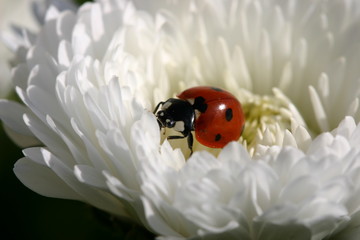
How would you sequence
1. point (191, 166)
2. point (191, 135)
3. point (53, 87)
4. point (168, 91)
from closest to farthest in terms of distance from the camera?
point (191, 166)
point (53, 87)
point (191, 135)
point (168, 91)

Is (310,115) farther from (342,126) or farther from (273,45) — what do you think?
(342,126)

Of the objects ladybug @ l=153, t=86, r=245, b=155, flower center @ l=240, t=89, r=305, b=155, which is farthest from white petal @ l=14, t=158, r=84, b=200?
flower center @ l=240, t=89, r=305, b=155

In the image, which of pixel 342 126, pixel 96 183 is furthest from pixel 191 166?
pixel 342 126

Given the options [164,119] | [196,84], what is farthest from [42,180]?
[196,84]

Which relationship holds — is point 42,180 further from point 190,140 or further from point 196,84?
point 196,84

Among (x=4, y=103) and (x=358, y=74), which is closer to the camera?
(x=4, y=103)

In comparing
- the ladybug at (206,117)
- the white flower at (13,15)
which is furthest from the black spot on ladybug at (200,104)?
the white flower at (13,15)

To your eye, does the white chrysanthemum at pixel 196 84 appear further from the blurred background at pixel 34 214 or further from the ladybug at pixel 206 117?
the blurred background at pixel 34 214
